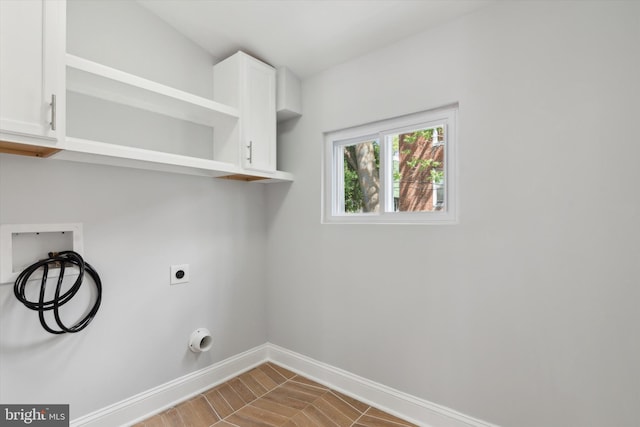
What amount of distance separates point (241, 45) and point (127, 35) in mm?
687

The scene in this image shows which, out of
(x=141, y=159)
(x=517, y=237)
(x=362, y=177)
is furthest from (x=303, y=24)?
(x=517, y=237)

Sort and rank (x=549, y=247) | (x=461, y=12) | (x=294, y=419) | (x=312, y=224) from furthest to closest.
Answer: (x=312, y=224) → (x=294, y=419) → (x=461, y=12) → (x=549, y=247)

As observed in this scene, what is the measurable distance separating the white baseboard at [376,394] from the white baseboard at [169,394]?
298mm

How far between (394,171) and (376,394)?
4.70 ft

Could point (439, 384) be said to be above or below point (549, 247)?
below

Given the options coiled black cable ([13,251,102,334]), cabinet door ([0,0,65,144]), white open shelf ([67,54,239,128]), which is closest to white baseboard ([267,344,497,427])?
coiled black cable ([13,251,102,334])

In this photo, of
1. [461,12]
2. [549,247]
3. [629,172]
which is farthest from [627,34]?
[549,247]

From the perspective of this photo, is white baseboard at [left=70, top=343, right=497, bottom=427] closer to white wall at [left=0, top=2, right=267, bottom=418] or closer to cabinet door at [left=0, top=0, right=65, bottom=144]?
white wall at [left=0, top=2, right=267, bottom=418]

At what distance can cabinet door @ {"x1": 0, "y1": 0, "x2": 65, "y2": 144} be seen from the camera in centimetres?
120

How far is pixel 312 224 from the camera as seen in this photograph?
238 cm

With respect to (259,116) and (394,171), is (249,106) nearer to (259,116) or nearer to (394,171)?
(259,116)

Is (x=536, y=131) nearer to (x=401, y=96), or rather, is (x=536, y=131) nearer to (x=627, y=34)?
(x=627, y=34)

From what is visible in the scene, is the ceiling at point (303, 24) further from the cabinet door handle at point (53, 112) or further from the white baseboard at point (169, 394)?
the white baseboard at point (169, 394)

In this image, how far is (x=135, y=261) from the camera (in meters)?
1.92
